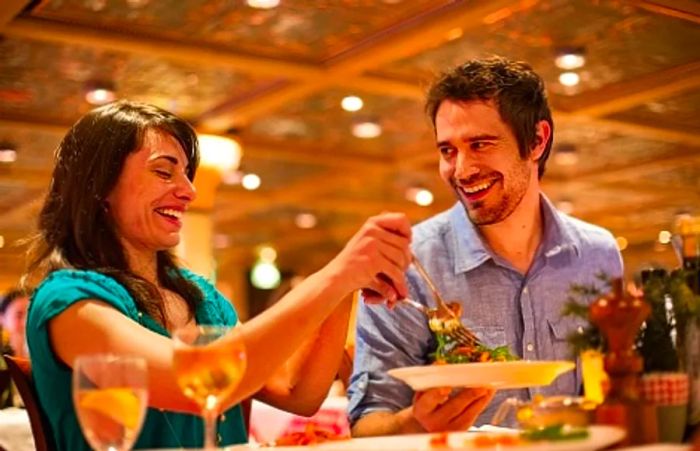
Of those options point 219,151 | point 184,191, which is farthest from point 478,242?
point 219,151

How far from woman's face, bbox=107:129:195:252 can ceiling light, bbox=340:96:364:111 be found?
5817 mm

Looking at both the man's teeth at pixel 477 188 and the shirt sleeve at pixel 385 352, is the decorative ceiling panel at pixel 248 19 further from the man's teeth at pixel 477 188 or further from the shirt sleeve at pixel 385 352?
the shirt sleeve at pixel 385 352

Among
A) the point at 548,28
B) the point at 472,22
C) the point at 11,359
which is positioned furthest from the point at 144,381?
the point at 548,28

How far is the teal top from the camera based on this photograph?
1836mm

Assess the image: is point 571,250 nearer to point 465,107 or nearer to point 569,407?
point 465,107

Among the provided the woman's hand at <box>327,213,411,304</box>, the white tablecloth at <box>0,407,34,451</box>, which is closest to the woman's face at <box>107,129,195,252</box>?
the woman's hand at <box>327,213,411,304</box>

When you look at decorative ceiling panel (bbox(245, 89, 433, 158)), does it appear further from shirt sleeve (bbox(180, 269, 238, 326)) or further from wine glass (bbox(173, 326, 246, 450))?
wine glass (bbox(173, 326, 246, 450))

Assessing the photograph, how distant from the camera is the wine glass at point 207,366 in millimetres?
1295

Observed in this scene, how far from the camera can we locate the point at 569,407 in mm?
1400

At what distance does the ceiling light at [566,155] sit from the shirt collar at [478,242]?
7.22 m

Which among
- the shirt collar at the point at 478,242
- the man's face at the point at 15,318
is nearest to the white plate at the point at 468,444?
the shirt collar at the point at 478,242

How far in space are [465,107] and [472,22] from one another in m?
3.53

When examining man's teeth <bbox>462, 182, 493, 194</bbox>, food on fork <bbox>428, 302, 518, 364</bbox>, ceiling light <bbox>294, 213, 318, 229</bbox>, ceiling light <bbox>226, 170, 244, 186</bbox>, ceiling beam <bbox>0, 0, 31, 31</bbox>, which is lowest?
food on fork <bbox>428, 302, 518, 364</bbox>

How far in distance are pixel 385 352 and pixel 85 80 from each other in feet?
17.6
